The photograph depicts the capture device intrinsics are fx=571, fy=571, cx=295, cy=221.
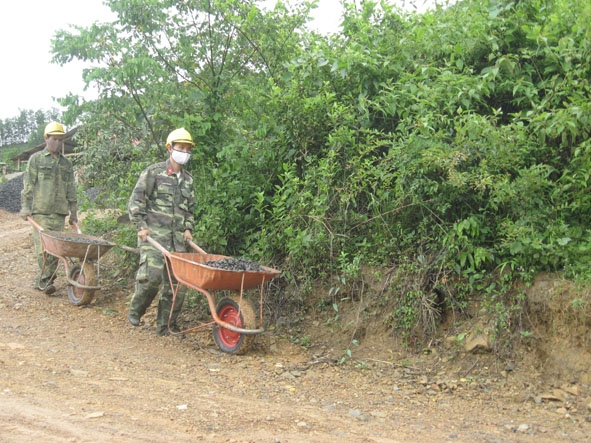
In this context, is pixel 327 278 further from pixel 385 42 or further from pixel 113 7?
pixel 113 7

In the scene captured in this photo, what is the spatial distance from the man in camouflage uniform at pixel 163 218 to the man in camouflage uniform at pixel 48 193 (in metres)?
2.18

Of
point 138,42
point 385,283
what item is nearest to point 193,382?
point 385,283

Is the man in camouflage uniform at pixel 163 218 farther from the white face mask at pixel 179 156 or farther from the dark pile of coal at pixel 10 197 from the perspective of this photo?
the dark pile of coal at pixel 10 197

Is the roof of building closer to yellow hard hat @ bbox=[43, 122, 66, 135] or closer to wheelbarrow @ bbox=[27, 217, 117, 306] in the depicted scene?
yellow hard hat @ bbox=[43, 122, 66, 135]

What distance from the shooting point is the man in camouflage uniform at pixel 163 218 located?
594cm

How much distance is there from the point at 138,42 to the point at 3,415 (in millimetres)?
4944

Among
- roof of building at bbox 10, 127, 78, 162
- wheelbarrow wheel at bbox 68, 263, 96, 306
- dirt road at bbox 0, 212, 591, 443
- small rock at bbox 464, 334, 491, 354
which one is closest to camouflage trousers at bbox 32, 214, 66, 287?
wheelbarrow wheel at bbox 68, 263, 96, 306

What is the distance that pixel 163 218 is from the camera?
6059 millimetres

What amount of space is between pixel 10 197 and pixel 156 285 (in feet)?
53.4

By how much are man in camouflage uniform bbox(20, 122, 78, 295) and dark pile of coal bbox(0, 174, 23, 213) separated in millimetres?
12887

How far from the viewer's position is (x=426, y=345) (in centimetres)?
507

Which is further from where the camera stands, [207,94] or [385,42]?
[207,94]

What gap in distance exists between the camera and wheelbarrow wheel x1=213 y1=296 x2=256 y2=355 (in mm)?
5277

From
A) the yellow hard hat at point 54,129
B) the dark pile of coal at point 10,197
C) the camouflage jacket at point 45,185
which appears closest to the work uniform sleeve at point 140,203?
the yellow hard hat at point 54,129
